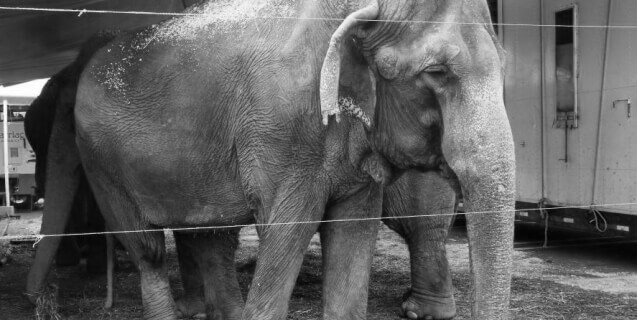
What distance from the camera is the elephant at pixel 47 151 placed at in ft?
19.5

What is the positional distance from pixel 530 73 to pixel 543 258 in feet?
6.87

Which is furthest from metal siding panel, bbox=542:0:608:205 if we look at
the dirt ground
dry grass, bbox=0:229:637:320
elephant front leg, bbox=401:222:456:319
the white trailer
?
elephant front leg, bbox=401:222:456:319

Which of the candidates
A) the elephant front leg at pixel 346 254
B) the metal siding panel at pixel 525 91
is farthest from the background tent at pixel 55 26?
the metal siding panel at pixel 525 91

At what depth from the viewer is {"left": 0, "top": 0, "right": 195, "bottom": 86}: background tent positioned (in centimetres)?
650

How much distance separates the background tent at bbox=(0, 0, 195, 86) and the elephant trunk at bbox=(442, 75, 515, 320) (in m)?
3.10

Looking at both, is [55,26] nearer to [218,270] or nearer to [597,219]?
[218,270]

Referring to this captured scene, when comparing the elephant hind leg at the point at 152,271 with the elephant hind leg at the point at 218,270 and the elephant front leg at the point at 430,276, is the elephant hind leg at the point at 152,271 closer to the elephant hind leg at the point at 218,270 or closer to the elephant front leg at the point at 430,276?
the elephant hind leg at the point at 218,270

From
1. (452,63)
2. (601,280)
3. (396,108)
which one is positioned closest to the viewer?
(452,63)

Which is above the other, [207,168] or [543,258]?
[207,168]

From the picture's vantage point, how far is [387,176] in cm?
425

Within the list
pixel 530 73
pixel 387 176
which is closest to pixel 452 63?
pixel 387 176

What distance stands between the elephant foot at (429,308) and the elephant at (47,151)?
268 cm

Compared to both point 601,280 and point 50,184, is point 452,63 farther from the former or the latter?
point 601,280

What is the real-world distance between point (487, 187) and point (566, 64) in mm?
5917
